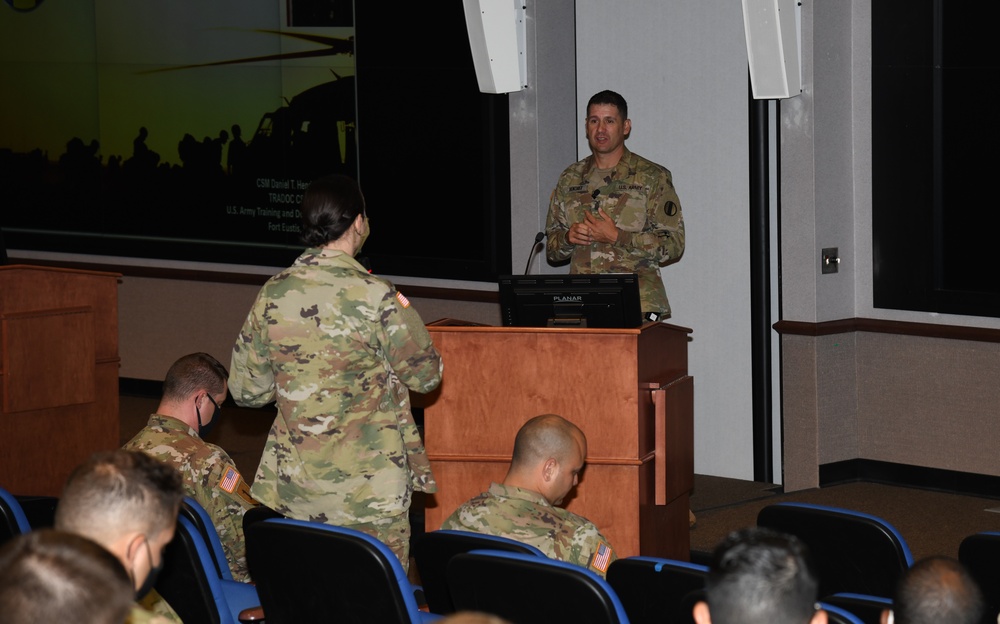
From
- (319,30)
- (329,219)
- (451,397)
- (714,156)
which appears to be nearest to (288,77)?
(319,30)

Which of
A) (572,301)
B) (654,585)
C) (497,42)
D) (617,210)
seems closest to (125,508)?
(654,585)

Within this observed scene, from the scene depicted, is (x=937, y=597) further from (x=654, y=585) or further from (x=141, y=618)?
(x=141, y=618)

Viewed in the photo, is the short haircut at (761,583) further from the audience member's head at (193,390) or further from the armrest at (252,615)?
the audience member's head at (193,390)

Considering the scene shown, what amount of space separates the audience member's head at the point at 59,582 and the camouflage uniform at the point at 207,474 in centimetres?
235

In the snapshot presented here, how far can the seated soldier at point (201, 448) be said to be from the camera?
4.00 meters

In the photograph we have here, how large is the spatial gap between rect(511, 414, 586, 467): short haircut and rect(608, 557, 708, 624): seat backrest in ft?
2.00

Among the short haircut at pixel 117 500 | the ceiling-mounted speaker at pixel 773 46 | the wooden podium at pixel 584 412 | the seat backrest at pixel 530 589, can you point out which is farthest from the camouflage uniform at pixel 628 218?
the short haircut at pixel 117 500

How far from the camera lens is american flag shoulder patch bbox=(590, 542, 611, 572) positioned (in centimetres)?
313

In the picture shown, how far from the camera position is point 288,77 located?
26.4 feet

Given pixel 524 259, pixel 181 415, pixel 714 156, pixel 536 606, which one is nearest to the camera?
pixel 536 606

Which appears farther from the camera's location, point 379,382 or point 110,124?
point 110,124

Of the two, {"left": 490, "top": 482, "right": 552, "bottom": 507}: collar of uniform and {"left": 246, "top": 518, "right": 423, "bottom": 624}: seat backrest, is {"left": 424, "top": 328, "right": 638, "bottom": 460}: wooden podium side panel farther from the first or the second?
{"left": 246, "top": 518, "right": 423, "bottom": 624}: seat backrest

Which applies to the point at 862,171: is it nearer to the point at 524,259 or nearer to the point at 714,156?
the point at 714,156

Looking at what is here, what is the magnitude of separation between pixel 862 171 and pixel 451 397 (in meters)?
2.66
